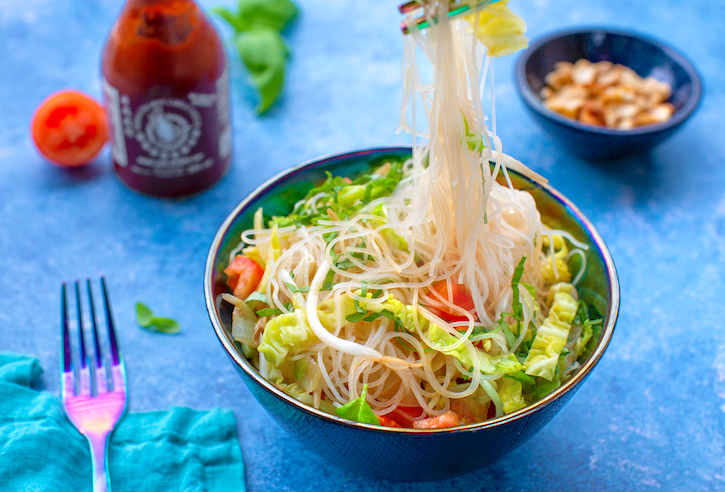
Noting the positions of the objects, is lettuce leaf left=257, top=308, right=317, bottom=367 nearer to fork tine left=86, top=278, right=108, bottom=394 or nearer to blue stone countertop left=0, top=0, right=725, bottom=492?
blue stone countertop left=0, top=0, right=725, bottom=492

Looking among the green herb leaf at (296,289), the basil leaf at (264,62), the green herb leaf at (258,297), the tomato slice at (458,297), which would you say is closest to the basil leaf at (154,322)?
the green herb leaf at (258,297)

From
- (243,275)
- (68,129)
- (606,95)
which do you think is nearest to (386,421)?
(243,275)

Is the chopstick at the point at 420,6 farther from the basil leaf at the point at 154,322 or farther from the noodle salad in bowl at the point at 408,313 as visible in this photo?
the basil leaf at the point at 154,322

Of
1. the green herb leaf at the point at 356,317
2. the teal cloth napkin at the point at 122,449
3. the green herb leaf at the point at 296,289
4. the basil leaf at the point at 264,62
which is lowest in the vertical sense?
the teal cloth napkin at the point at 122,449

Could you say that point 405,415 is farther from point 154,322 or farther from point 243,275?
point 154,322

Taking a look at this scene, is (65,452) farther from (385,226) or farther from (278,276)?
(385,226)

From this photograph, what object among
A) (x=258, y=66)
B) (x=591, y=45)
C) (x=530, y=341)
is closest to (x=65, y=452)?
(x=530, y=341)
